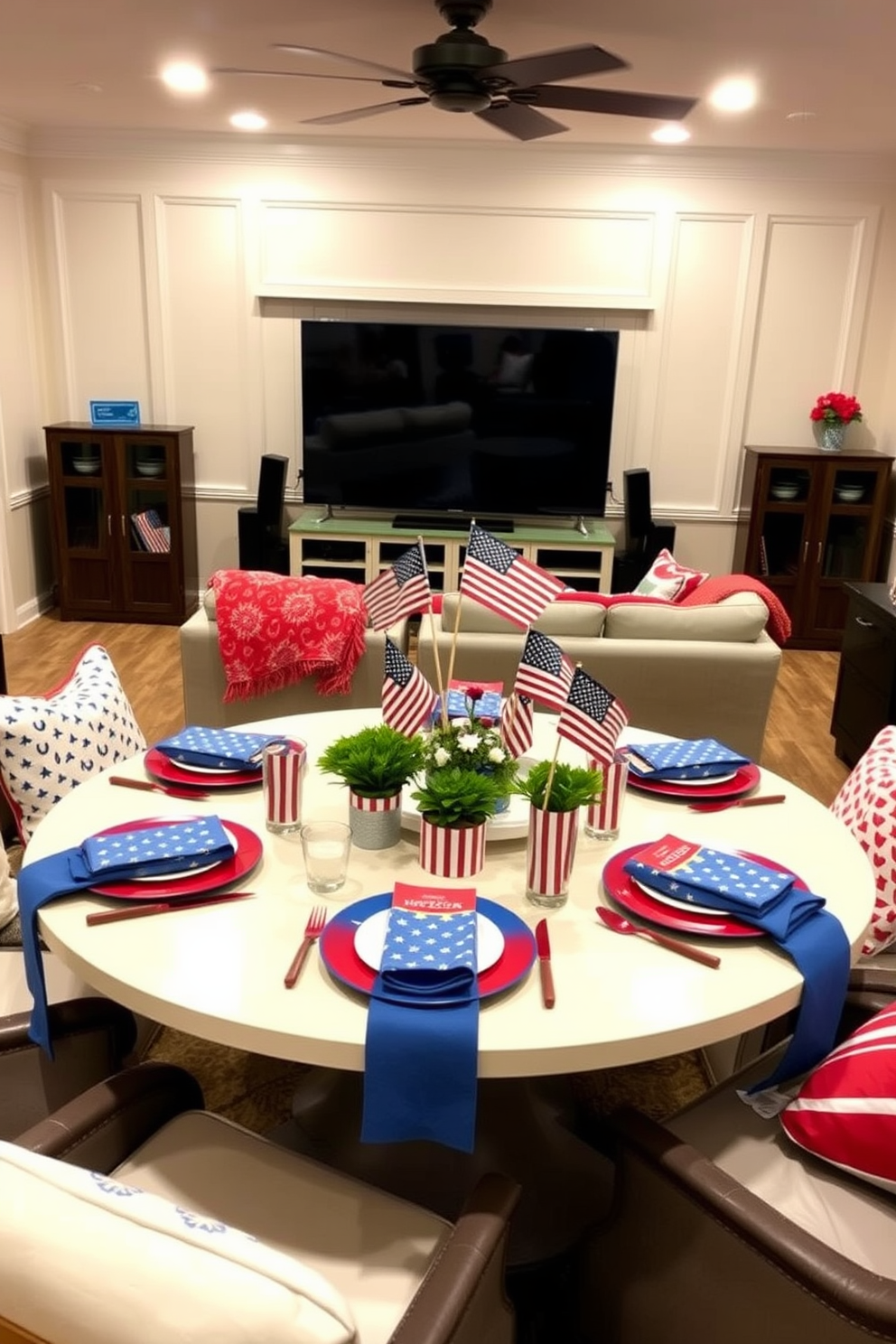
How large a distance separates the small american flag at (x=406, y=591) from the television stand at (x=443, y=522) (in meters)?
3.76

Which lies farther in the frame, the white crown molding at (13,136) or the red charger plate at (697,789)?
the white crown molding at (13,136)

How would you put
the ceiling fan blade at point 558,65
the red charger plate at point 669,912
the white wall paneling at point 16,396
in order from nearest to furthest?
1. the red charger plate at point 669,912
2. the ceiling fan blade at point 558,65
3. the white wall paneling at point 16,396

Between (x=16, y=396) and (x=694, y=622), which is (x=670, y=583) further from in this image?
(x=16, y=396)

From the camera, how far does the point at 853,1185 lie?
1356mm

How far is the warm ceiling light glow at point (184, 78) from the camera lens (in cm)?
382

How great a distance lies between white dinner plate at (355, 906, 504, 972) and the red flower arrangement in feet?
15.6

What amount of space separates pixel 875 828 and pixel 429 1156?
3.42ft

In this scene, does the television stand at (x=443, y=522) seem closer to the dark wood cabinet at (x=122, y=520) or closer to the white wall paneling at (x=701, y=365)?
the white wall paneling at (x=701, y=365)

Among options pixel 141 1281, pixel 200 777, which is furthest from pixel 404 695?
pixel 141 1281

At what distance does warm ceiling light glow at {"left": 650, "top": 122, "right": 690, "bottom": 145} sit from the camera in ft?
15.4

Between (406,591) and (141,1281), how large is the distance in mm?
1243

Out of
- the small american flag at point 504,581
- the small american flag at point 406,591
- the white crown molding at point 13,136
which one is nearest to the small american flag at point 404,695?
the small american flag at point 406,591

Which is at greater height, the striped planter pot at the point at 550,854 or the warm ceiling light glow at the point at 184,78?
the warm ceiling light glow at the point at 184,78

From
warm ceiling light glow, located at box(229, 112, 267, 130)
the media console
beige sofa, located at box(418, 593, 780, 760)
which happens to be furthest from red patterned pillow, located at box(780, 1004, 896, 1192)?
warm ceiling light glow, located at box(229, 112, 267, 130)
